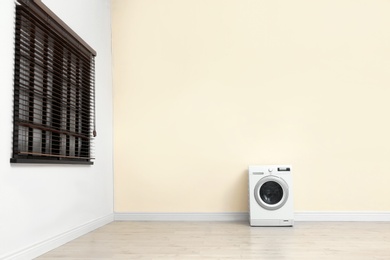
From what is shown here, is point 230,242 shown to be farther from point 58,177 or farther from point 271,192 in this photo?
point 58,177

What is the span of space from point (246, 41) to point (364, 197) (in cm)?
231

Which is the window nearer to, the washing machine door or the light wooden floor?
the light wooden floor

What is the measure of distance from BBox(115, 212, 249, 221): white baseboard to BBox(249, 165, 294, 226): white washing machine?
42 centimetres

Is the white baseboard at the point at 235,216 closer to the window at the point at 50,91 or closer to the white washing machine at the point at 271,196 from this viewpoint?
the white washing machine at the point at 271,196

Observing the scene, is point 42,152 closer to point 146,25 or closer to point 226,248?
point 226,248

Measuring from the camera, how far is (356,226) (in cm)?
461

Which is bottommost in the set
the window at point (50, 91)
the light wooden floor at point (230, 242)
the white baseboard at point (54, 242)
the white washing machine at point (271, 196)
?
the light wooden floor at point (230, 242)

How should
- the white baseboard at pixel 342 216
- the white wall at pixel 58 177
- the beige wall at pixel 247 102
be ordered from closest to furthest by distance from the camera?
1. the white wall at pixel 58 177
2. the white baseboard at pixel 342 216
3. the beige wall at pixel 247 102

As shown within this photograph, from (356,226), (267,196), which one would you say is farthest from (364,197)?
(267,196)

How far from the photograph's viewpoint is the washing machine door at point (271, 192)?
475 centimetres

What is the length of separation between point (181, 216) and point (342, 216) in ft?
6.17

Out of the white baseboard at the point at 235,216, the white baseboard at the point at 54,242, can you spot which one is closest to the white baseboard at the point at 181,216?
the white baseboard at the point at 235,216

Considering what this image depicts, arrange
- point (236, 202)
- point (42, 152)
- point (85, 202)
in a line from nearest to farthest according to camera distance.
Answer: point (42, 152) < point (85, 202) < point (236, 202)

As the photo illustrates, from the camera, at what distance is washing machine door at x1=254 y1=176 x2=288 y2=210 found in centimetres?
475
